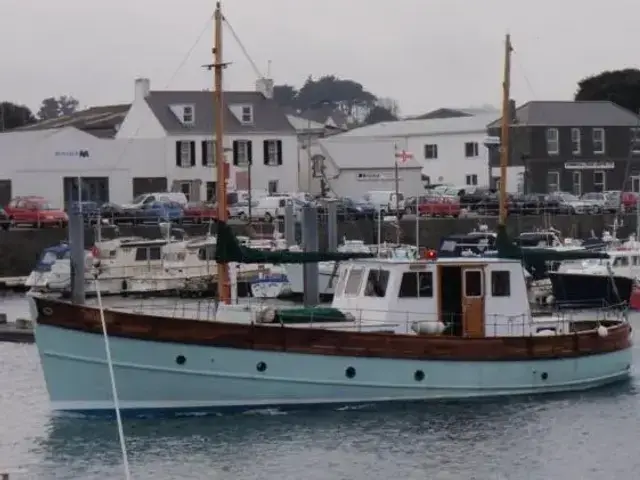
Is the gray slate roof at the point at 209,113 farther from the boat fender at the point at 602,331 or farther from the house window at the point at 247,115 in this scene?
the boat fender at the point at 602,331

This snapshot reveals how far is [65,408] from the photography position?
94.2 feet

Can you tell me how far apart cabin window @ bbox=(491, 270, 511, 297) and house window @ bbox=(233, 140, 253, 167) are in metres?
46.3

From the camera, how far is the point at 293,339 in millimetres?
28719

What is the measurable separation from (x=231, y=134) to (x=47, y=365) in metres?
49.0

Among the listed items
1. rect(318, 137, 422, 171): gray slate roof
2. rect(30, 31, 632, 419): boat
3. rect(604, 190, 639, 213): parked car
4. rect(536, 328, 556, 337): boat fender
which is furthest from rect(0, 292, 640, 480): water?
rect(318, 137, 422, 171): gray slate roof

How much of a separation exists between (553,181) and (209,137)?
64.6ft

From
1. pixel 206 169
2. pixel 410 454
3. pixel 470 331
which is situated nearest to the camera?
pixel 410 454

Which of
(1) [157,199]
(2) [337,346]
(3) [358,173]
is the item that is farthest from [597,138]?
(2) [337,346]

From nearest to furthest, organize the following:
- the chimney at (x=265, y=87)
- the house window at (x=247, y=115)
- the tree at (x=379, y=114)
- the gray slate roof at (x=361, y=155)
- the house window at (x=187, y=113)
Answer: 1. the house window at (x=187, y=113)
2. the house window at (x=247, y=115)
3. the gray slate roof at (x=361, y=155)
4. the chimney at (x=265, y=87)
5. the tree at (x=379, y=114)

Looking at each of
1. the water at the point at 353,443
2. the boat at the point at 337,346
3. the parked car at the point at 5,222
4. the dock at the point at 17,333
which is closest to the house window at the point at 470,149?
the parked car at the point at 5,222

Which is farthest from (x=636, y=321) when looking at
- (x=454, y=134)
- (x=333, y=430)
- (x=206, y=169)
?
(x=454, y=134)

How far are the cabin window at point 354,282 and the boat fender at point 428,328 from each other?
1.48m

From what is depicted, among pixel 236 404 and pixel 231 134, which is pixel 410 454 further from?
pixel 231 134

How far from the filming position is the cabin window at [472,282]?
1198 inches
